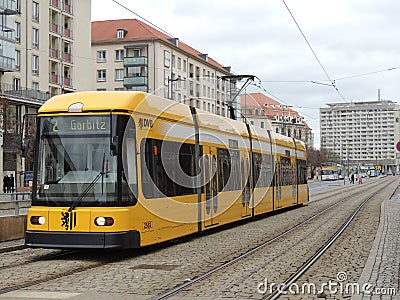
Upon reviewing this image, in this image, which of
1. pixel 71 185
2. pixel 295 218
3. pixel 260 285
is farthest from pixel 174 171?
pixel 295 218

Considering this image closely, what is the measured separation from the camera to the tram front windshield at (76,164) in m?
12.4

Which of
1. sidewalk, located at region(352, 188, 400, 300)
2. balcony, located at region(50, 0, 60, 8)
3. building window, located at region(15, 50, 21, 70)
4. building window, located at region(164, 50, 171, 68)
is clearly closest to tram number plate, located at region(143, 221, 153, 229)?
sidewalk, located at region(352, 188, 400, 300)

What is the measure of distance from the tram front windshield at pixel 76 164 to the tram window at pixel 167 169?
0.93 meters

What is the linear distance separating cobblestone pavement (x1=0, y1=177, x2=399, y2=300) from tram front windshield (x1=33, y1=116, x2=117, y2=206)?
4.02 feet

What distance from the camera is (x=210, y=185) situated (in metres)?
17.3

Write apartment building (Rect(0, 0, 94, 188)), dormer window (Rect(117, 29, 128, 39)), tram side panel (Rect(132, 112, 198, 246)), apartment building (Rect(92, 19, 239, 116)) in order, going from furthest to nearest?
1. dormer window (Rect(117, 29, 128, 39))
2. apartment building (Rect(92, 19, 239, 116))
3. apartment building (Rect(0, 0, 94, 188))
4. tram side panel (Rect(132, 112, 198, 246))

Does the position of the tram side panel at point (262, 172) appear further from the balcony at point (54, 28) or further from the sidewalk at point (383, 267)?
the balcony at point (54, 28)

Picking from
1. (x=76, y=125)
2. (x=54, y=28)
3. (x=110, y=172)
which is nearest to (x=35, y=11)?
(x=54, y=28)

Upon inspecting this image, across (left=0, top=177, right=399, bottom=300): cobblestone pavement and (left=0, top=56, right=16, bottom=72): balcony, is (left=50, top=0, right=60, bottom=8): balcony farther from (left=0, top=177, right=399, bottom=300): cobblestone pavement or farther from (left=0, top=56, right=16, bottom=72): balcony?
(left=0, top=177, right=399, bottom=300): cobblestone pavement

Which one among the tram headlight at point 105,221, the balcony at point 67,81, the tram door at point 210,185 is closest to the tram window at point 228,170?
the tram door at point 210,185

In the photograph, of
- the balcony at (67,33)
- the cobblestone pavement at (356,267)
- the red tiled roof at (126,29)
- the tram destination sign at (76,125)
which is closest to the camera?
the cobblestone pavement at (356,267)

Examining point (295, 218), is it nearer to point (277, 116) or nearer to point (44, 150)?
point (44, 150)

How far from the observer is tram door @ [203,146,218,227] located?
1698 cm

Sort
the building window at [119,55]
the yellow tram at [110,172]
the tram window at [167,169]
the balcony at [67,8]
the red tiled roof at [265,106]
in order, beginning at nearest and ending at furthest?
the yellow tram at [110,172]
the tram window at [167,169]
the balcony at [67,8]
the building window at [119,55]
the red tiled roof at [265,106]
